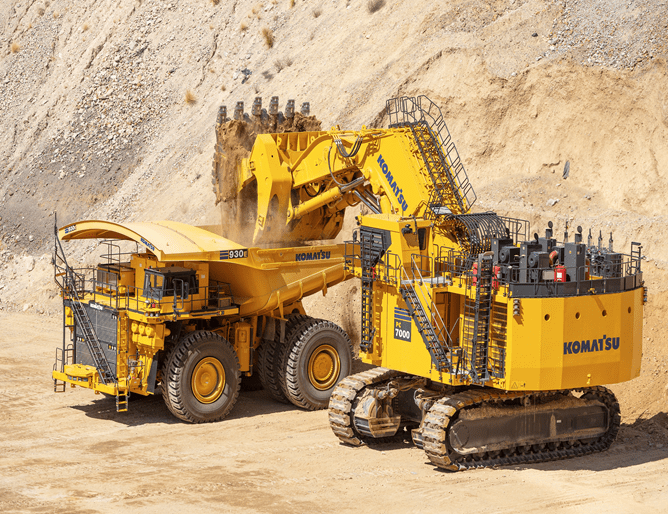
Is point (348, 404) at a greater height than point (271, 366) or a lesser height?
lesser

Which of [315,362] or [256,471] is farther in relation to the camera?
[315,362]

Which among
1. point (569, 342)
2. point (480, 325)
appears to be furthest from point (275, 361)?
point (569, 342)

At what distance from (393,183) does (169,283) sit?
4.37m

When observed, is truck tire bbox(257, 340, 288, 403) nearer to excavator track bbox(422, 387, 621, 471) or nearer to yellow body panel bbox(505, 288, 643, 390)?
excavator track bbox(422, 387, 621, 471)

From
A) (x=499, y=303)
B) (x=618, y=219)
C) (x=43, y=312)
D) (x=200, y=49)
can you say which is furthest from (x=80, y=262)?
(x=499, y=303)

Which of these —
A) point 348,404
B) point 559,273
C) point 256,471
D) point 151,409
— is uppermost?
point 559,273

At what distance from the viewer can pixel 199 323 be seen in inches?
736

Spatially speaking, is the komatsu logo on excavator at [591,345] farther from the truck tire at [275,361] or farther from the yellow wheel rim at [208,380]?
the yellow wheel rim at [208,380]

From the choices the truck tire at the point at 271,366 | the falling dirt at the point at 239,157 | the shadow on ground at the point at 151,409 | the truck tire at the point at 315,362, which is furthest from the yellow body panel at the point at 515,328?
the falling dirt at the point at 239,157

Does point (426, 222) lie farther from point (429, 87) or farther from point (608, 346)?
point (429, 87)

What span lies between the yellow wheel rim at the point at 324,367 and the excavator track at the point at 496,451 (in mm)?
4496

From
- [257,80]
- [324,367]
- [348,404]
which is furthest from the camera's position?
[257,80]

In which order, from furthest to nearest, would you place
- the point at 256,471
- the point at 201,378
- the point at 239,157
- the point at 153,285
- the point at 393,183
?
the point at 239,157
the point at 201,378
the point at 153,285
the point at 393,183
the point at 256,471

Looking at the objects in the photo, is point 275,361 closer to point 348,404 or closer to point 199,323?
point 199,323
